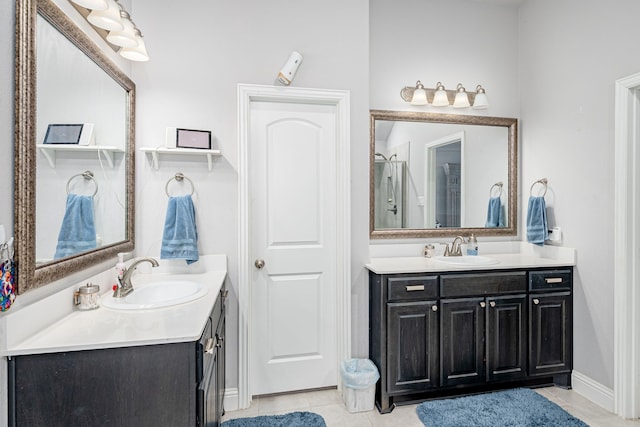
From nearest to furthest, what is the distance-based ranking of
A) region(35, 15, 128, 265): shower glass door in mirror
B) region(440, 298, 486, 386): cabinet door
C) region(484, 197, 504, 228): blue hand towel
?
region(35, 15, 128, 265): shower glass door in mirror
region(440, 298, 486, 386): cabinet door
region(484, 197, 504, 228): blue hand towel

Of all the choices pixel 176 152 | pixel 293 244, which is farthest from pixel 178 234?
pixel 293 244

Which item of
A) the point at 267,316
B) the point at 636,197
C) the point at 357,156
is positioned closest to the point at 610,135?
the point at 636,197

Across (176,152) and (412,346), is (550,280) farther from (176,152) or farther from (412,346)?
(176,152)

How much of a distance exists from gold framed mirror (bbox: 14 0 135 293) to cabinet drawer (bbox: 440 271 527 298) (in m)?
2.03

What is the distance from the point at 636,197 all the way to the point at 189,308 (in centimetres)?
267

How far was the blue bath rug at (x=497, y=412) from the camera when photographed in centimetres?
208

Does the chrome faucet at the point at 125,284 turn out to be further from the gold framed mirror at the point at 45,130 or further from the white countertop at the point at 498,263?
the white countertop at the point at 498,263

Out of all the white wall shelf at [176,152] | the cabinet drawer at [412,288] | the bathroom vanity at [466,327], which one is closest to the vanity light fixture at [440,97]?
the bathroom vanity at [466,327]

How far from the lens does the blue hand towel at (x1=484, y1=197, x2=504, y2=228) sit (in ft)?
9.90

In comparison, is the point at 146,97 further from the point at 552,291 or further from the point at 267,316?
the point at 552,291

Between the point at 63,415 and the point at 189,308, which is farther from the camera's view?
the point at 189,308

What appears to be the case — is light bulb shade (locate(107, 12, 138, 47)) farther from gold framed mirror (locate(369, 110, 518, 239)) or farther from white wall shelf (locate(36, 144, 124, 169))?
gold framed mirror (locate(369, 110, 518, 239))

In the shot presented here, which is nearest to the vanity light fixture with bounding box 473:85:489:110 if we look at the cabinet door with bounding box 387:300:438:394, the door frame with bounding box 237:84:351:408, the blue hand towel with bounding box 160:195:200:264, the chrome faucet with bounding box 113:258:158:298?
the door frame with bounding box 237:84:351:408

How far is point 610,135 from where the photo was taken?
227cm
